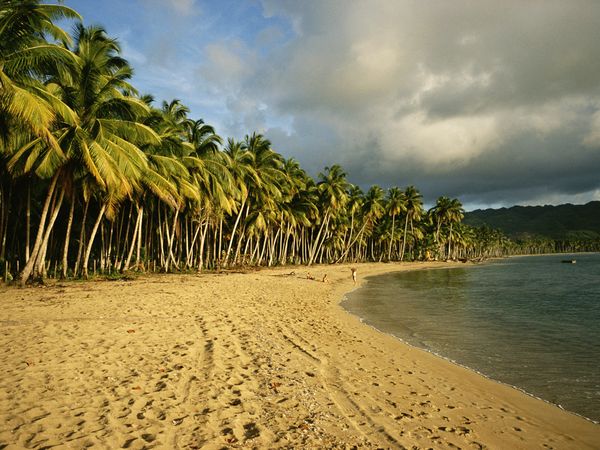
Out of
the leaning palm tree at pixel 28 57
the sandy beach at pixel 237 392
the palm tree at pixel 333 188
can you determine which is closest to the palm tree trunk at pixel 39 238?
the leaning palm tree at pixel 28 57

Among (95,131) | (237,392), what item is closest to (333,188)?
(95,131)

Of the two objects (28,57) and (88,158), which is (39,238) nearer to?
(88,158)

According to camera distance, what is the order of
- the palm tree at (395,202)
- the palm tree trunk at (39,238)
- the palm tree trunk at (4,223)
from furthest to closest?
1. the palm tree at (395,202)
2. the palm tree trunk at (4,223)
3. the palm tree trunk at (39,238)

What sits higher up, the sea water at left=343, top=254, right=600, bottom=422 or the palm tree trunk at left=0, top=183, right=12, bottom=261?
the palm tree trunk at left=0, top=183, right=12, bottom=261

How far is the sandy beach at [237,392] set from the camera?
14.6 ft

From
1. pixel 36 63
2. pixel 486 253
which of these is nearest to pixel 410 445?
pixel 36 63

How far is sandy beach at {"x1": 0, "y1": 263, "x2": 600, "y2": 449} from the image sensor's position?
4457 millimetres

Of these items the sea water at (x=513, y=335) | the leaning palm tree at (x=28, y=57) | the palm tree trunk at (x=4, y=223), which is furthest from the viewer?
the palm tree trunk at (x=4, y=223)

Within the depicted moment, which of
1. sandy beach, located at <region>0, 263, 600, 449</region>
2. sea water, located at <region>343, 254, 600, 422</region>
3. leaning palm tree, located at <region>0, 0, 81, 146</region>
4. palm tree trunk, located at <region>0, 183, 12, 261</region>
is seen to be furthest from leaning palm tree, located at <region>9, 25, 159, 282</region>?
Result: sea water, located at <region>343, 254, 600, 422</region>

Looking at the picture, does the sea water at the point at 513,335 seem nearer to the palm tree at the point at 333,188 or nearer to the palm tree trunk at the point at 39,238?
the palm tree trunk at the point at 39,238

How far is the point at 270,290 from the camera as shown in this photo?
20156 millimetres

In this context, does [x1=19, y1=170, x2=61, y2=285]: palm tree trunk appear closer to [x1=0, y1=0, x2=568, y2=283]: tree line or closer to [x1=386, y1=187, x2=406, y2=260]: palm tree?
[x1=0, y1=0, x2=568, y2=283]: tree line

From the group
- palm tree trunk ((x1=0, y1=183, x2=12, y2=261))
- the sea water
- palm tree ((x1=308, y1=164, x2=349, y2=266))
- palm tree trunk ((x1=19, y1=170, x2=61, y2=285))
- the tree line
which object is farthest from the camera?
palm tree ((x1=308, y1=164, x2=349, y2=266))

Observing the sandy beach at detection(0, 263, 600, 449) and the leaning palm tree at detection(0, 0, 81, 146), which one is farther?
the leaning palm tree at detection(0, 0, 81, 146)
